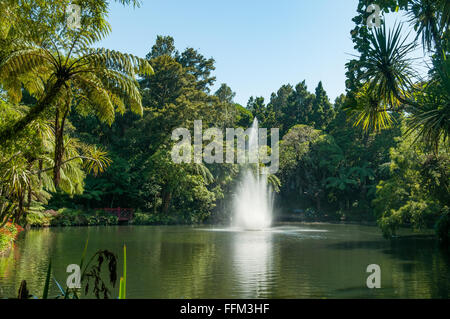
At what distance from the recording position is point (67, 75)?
7.36 m

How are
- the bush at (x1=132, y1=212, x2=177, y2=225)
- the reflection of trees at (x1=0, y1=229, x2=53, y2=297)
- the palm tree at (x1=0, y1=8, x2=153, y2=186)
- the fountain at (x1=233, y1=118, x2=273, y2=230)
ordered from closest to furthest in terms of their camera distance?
the palm tree at (x1=0, y1=8, x2=153, y2=186) < the reflection of trees at (x1=0, y1=229, x2=53, y2=297) < the bush at (x1=132, y1=212, x2=177, y2=225) < the fountain at (x1=233, y1=118, x2=273, y2=230)

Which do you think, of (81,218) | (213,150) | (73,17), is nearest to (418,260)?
(73,17)

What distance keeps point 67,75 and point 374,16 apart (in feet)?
22.3

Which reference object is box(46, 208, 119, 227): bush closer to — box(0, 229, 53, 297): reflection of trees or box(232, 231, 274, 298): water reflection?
box(0, 229, 53, 297): reflection of trees

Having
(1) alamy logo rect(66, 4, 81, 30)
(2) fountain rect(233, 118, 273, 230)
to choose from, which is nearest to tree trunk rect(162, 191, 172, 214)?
(2) fountain rect(233, 118, 273, 230)

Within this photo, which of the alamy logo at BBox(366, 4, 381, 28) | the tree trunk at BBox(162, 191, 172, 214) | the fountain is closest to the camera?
the alamy logo at BBox(366, 4, 381, 28)

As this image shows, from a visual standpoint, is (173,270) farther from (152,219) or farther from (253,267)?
(152,219)

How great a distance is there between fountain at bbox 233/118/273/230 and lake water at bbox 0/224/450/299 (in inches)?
585

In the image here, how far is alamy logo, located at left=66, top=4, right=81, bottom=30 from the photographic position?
26.0 feet

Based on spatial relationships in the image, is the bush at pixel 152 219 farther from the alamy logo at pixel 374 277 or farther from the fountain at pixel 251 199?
the alamy logo at pixel 374 277

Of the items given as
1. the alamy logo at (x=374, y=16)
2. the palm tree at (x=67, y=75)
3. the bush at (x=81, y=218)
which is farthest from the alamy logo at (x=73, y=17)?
the bush at (x=81, y=218)

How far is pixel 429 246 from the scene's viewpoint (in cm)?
1722

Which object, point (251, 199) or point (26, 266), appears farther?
point (251, 199)
